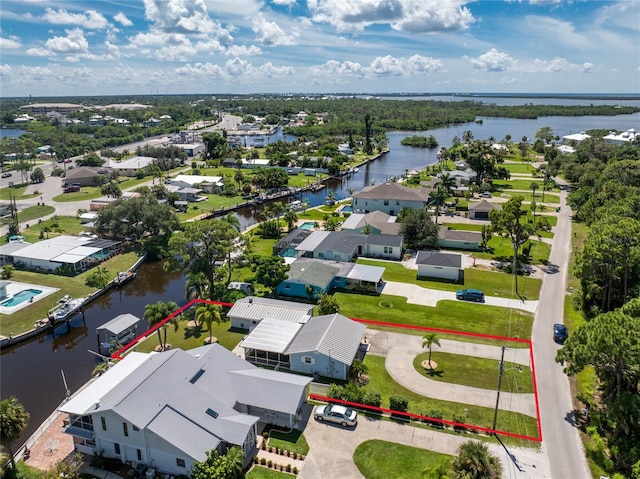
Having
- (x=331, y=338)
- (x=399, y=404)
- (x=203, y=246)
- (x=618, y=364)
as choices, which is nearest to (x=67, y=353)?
(x=203, y=246)

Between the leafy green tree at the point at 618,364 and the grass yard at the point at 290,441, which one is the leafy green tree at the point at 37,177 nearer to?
the grass yard at the point at 290,441

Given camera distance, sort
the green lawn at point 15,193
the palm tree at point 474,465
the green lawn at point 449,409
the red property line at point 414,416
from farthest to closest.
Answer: the green lawn at point 15,193
the green lawn at point 449,409
the red property line at point 414,416
the palm tree at point 474,465

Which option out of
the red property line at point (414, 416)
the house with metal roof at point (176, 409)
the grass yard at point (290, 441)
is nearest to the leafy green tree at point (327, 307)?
the red property line at point (414, 416)

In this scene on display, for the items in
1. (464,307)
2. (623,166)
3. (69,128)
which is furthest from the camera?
(69,128)

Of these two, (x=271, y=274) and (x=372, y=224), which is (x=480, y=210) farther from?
(x=271, y=274)

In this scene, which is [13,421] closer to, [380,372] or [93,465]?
[93,465]

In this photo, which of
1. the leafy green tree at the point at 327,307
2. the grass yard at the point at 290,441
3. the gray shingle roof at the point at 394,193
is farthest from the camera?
the gray shingle roof at the point at 394,193

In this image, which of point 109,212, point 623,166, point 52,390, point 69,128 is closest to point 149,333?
point 52,390

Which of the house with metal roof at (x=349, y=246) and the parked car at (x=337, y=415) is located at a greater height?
the house with metal roof at (x=349, y=246)
